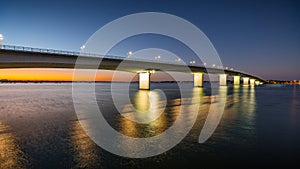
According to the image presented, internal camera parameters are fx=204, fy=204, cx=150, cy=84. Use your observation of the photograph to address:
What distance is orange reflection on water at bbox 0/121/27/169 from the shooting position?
20.9 ft

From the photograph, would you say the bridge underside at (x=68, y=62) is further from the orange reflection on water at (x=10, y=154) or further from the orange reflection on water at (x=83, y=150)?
the orange reflection on water at (x=83, y=150)

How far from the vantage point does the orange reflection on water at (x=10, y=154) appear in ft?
20.9

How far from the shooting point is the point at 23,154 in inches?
288

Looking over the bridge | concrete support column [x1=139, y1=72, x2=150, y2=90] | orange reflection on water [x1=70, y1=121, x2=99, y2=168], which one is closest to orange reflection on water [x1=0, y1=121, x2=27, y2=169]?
orange reflection on water [x1=70, y1=121, x2=99, y2=168]

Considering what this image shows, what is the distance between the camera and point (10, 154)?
7.27 m

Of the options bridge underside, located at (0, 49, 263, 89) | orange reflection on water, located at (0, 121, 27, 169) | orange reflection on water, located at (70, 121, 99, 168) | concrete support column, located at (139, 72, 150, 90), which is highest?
bridge underside, located at (0, 49, 263, 89)

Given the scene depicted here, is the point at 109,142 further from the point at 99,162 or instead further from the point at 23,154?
the point at 23,154

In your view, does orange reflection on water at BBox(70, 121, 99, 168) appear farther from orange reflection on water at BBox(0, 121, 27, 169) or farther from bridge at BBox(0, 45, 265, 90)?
bridge at BBox(0, 45, 265, 90)

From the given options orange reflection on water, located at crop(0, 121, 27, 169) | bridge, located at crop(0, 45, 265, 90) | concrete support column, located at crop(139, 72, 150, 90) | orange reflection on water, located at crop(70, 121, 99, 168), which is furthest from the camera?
concrete support column, located at crop(139, 72, 150, 90)

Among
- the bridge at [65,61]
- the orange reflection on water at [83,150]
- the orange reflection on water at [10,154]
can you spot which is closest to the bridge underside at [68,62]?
the bridge at [65,61]

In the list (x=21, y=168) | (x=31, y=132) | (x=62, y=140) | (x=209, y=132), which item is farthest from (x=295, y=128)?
(x=31, y=132)

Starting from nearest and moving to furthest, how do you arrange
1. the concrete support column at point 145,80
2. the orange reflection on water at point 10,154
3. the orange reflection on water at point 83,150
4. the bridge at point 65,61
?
1. the orange reflection on water at point 10,154
2. the orange reflection on water at point 83,150
3. the bridge at point 65,61
4. the concrete support column at point 145,80

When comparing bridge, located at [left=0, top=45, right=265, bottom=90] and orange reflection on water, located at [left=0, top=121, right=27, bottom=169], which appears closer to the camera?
orange reflection on water, located at [left=0, top=121, right=27, bottom=169]

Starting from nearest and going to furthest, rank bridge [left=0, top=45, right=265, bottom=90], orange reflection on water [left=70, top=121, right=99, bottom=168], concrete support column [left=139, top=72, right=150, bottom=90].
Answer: orange reflection on water [left=70, top=121, right=99, bottom=168] < bridge [left=0, top=45, right=265, bottom=90] < concrete support column [left=139, top=72, right=150, bottom=90]
